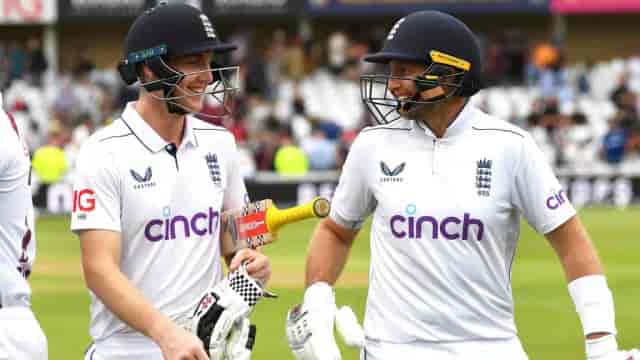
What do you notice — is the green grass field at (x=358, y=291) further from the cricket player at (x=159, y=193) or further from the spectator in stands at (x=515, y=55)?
the spectator in stands at (x=515, y=55)

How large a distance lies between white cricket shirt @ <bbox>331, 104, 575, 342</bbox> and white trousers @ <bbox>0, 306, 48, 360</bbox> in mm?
1089

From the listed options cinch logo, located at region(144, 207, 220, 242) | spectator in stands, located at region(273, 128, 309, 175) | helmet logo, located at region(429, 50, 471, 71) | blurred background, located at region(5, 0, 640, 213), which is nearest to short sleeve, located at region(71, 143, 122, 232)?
cinch logo, located at region(144, 207, 220, 242)

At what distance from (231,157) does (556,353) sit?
5730 millimetres

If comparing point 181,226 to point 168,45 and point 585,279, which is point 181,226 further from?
point 585,279

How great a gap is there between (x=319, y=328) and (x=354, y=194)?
0.51 m

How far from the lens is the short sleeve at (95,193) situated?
491cm

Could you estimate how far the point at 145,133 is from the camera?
205 inches

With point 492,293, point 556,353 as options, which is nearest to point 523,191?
point 492,293

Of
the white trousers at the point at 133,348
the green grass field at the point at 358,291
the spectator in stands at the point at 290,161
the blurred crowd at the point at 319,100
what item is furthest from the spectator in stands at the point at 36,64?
the white trousers at the point at 133,348

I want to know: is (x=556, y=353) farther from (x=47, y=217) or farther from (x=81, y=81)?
(x=81, y=81)

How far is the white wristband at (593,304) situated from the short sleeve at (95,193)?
148cm

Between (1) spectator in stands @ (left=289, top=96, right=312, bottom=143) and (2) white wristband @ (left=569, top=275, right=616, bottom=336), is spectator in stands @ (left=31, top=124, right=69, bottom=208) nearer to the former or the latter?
(1) spectator in stands @ (left=289, top=96, right=312, bottom=143)

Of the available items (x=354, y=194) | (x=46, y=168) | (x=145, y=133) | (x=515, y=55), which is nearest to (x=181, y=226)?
(x=145, y=133)

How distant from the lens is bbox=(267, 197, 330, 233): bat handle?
15.9ft
